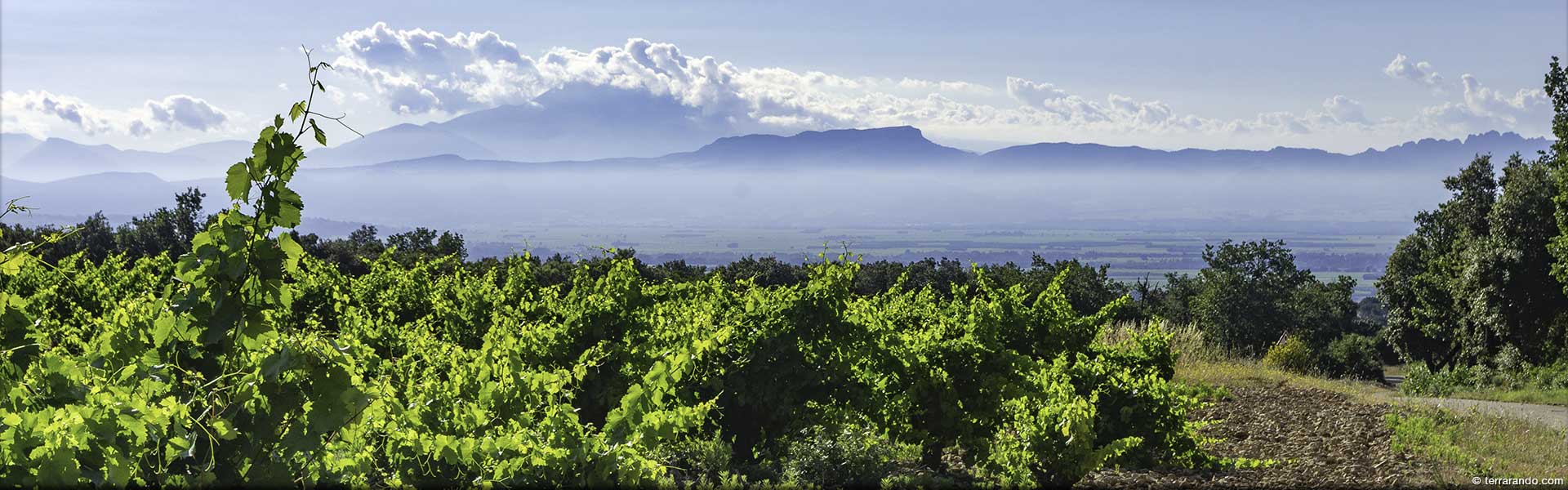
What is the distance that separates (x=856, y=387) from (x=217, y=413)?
4239 millimetres

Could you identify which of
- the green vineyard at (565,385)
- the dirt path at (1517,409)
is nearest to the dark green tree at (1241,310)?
the dirt path at (1517,409)

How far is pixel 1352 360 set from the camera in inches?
1350

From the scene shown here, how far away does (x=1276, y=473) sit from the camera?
24.9ft

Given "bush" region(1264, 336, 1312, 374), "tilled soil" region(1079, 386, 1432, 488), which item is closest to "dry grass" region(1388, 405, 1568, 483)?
"tilled soil" region(1079, 386, 1432, 488)

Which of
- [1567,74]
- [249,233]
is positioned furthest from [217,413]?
[1567,74]

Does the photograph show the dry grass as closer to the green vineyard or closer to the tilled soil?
the tilled soil

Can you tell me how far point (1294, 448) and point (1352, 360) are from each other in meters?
29.5

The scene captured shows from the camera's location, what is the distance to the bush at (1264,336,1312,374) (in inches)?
783

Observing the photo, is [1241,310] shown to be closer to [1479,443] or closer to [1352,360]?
[1352,360]

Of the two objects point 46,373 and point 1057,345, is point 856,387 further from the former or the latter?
point 46,373

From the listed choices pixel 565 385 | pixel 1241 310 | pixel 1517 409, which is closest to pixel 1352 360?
pixel 1241 310

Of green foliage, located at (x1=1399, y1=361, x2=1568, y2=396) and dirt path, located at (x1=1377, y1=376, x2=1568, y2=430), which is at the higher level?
dirt path, located at (x1=1377, y1=376, x2=1568, y2=430)

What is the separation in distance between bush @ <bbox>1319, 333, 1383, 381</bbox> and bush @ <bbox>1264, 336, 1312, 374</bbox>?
288 inches

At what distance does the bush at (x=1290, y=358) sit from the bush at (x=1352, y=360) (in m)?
7.31
